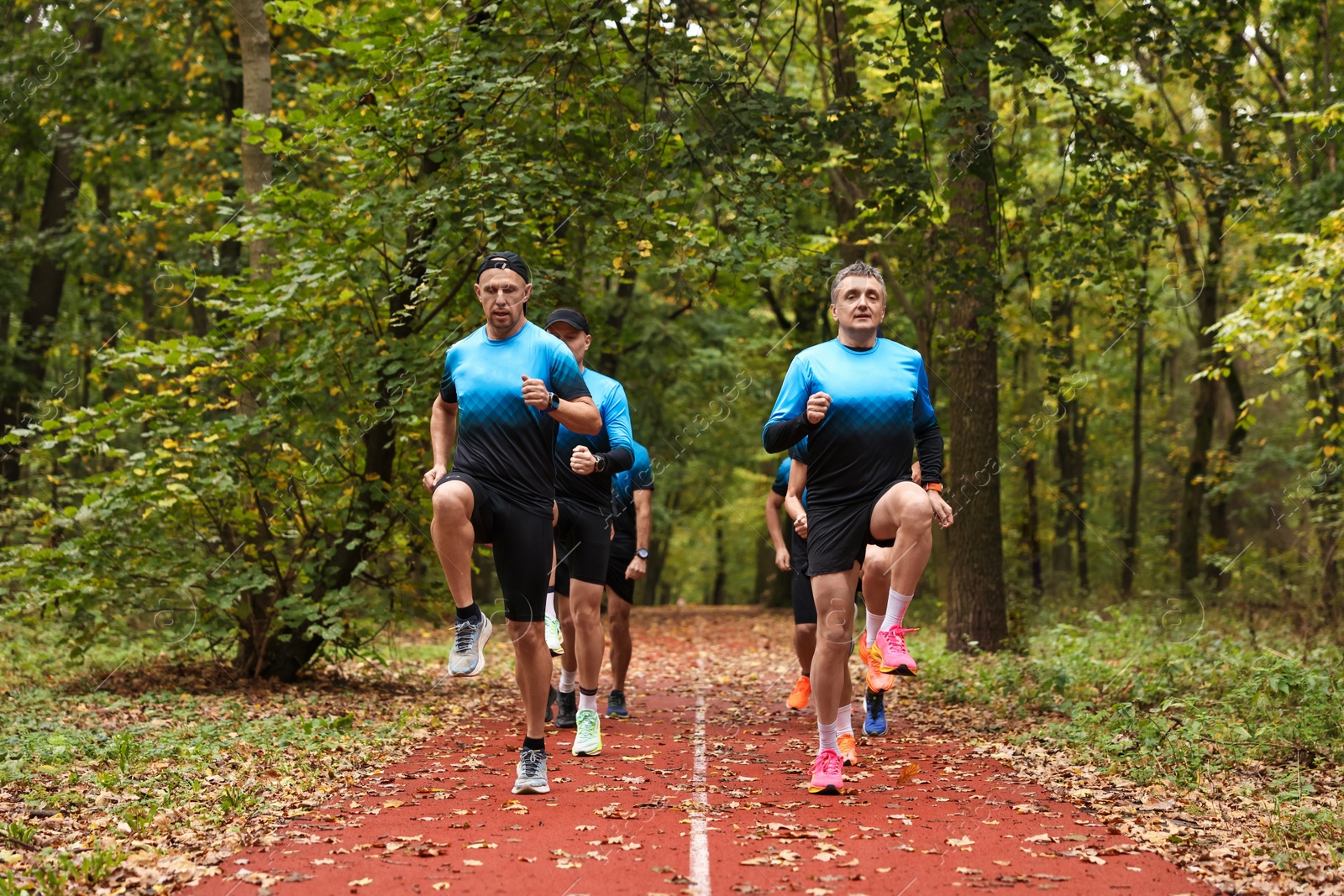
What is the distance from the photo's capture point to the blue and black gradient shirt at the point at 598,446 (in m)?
7.71

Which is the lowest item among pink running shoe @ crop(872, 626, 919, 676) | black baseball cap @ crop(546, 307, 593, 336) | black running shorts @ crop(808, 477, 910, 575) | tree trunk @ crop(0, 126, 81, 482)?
pink running shoe @ crop(872, 626, 919, 676)

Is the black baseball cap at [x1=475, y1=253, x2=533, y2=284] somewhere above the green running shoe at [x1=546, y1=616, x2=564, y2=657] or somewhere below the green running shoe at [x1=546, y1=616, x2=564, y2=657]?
above

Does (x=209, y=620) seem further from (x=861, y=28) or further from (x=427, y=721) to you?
(x=861, y=28)

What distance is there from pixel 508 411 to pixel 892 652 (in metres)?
2.34

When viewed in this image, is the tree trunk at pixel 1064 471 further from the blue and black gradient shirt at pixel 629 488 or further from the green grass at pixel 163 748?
the green grass at pixel 163 748

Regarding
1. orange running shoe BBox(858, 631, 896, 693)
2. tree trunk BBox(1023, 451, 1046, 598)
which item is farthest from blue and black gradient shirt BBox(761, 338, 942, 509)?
tree trunk BBox(1023, 451, 1046, 598)

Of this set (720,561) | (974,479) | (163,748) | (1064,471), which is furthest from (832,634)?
(720,561)

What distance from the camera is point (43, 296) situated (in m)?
20.1

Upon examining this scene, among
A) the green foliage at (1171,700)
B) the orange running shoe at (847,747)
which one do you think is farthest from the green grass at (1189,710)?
the orange running shoe at (847,747)

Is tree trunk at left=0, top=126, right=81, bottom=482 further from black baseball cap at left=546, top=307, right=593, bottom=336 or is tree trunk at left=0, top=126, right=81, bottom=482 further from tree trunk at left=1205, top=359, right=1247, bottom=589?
tree trunk at left=1205, top=359, right=1247, bottom=589

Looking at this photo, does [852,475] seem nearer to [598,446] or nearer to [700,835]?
[700,835]

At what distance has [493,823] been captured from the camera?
526 centimetres

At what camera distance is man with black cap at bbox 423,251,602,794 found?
5.55 m

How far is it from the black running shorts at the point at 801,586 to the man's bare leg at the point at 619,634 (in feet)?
4.26
